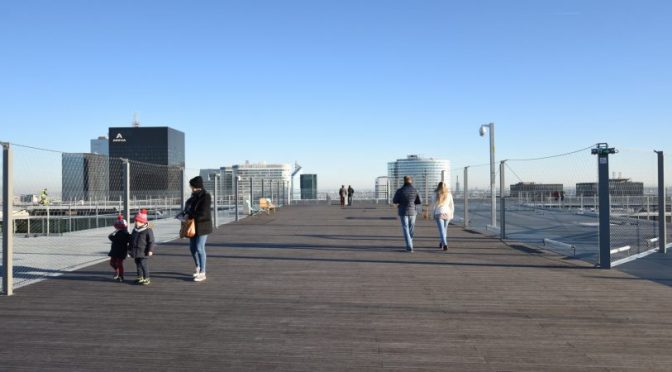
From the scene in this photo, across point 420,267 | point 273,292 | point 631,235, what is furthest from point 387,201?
point 273,292

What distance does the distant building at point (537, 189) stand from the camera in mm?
11883

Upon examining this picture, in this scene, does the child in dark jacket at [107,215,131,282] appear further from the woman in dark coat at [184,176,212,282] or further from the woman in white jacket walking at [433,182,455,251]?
the woman in white jacket walking at [433,182,455,251]

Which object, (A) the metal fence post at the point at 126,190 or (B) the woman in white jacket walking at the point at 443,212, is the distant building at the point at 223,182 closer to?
(A) the metal fence post at the point at 126,190

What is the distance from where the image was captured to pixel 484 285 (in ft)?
22.0

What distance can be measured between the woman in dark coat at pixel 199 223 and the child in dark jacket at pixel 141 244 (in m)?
0.54

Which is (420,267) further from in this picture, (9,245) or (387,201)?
(387,201)

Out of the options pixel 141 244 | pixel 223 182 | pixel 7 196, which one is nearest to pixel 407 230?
pixel 141 244

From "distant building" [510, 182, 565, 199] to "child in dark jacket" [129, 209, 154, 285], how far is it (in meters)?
8.20

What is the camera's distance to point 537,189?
44.4 feet

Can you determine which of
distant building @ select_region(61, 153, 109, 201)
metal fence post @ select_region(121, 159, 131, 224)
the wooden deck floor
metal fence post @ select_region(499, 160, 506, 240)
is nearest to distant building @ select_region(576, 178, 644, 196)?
metal fence post @ select_region(499, 160, 506, 240)

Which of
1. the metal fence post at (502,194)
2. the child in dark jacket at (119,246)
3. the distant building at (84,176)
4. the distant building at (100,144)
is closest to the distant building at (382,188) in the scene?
the distant building at (84,176)

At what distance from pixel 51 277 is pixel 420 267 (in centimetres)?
535

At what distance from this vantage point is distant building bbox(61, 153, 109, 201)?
393 inches

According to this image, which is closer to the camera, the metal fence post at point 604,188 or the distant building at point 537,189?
the metal fence post at point 604,188
